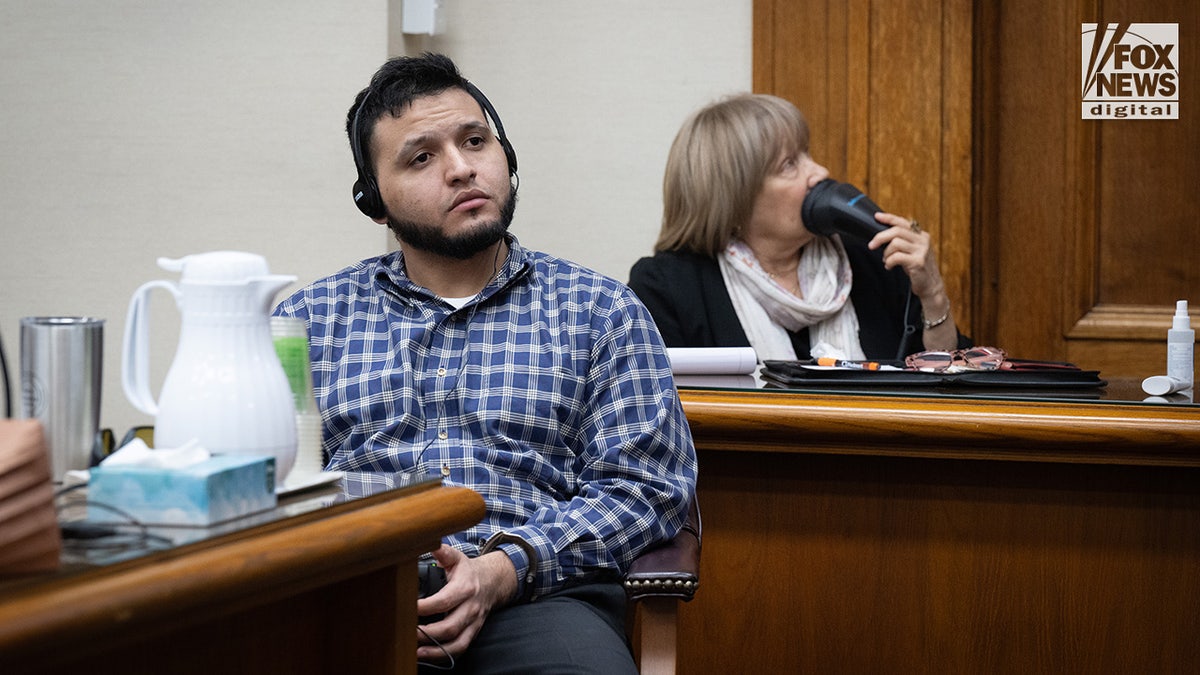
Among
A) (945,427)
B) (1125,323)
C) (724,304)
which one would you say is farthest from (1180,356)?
(1125,323)

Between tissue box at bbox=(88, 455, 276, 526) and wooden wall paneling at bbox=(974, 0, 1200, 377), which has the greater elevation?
wooden wall paneling at bbox=(974, 0, 1200, 377)

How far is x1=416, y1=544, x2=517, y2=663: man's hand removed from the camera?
1.30 meters

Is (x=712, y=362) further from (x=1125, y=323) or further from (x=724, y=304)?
(x=1125, y=323)

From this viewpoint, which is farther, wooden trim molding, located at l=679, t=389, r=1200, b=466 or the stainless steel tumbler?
wooden trim molding, located at l=679, t=389, r=1200, b=466

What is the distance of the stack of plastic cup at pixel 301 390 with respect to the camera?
1.07 m

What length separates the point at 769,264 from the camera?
266 cm

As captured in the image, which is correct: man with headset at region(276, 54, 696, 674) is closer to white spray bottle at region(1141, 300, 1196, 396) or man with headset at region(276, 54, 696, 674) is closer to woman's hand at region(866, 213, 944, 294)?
white spray bottle at region(1141, 300, 1196, 396)

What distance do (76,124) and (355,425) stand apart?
1.71 metres

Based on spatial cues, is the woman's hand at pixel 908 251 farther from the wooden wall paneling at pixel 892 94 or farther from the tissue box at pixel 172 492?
the tissue box at pixel 172 492

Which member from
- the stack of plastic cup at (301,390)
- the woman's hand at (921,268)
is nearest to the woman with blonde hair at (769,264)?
the woman's hand at (921,268)

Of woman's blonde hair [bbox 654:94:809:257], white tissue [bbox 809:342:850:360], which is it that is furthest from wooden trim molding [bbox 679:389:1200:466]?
woman's blonde hair [bbox 654:94:809:257]

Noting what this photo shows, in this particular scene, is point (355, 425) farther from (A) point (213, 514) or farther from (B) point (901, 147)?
(B) point (901, 147)

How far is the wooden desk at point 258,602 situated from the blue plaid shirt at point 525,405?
1.26ft

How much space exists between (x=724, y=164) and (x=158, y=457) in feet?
6.20
